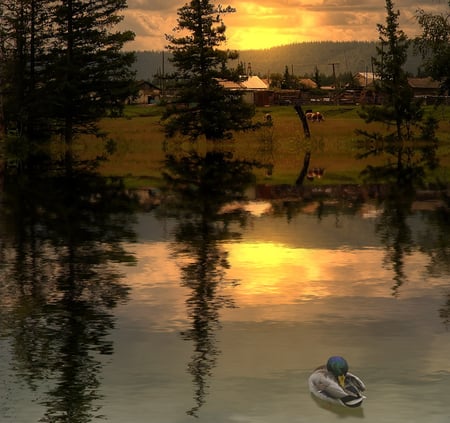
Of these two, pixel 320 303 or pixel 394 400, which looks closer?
pixel 394 400

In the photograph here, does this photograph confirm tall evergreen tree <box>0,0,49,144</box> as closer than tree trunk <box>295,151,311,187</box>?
No

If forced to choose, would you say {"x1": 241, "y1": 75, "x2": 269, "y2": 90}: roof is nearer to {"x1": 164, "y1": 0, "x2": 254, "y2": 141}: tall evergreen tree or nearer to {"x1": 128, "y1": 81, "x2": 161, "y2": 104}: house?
{"x1": 128, "y1": 81, "x2": 161, "y2": 104}: house

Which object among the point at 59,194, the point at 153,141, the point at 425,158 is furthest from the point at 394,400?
the point at 153,141

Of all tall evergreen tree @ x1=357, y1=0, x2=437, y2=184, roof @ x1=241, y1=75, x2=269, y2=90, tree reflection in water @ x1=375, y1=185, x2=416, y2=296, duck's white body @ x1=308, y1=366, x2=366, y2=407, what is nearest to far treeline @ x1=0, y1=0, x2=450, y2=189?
tall evergreen tree @ x1=357, y1=0, x2=437, y2=184

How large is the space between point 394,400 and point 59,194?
2907cm

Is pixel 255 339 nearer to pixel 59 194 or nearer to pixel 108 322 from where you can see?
pixel 108 322

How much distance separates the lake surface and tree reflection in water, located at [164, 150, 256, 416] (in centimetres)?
6

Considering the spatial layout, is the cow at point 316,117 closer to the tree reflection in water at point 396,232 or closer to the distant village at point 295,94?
the distant village at point 295,94

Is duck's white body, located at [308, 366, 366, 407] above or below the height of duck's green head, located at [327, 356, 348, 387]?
below

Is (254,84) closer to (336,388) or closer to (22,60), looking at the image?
(22,60)

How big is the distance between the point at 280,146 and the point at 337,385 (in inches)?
2832

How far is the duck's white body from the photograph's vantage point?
40.2ft

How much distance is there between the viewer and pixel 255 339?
15.8 meters

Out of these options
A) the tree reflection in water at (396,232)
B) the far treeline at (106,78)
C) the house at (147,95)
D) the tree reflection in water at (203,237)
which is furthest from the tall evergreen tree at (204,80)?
the house at (147,95)
